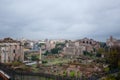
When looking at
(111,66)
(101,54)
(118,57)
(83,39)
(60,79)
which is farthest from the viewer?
(83,39)

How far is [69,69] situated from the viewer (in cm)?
2930

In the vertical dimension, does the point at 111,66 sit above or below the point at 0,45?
below

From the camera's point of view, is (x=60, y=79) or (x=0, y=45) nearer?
(x=60, y=79)

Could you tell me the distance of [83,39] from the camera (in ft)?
221

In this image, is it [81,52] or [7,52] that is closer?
[7,52]

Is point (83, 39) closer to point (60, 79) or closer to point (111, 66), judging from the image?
Result: point (111, 66)

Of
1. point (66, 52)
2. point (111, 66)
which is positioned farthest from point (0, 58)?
point (66, 52)

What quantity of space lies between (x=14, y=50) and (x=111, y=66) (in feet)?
54.4

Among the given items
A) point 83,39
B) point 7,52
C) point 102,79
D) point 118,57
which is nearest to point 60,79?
point 102,79

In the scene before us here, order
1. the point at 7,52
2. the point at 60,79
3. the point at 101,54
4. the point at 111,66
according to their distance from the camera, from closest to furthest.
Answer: the point at 60,79 → the point at 111,66 → the point at 7,52 → the point at 101,54

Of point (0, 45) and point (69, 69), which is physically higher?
point (0, 45)

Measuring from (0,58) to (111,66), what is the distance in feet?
50.0

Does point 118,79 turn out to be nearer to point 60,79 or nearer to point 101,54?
point 60,79

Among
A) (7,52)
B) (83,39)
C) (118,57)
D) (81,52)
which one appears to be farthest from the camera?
(83,39)
